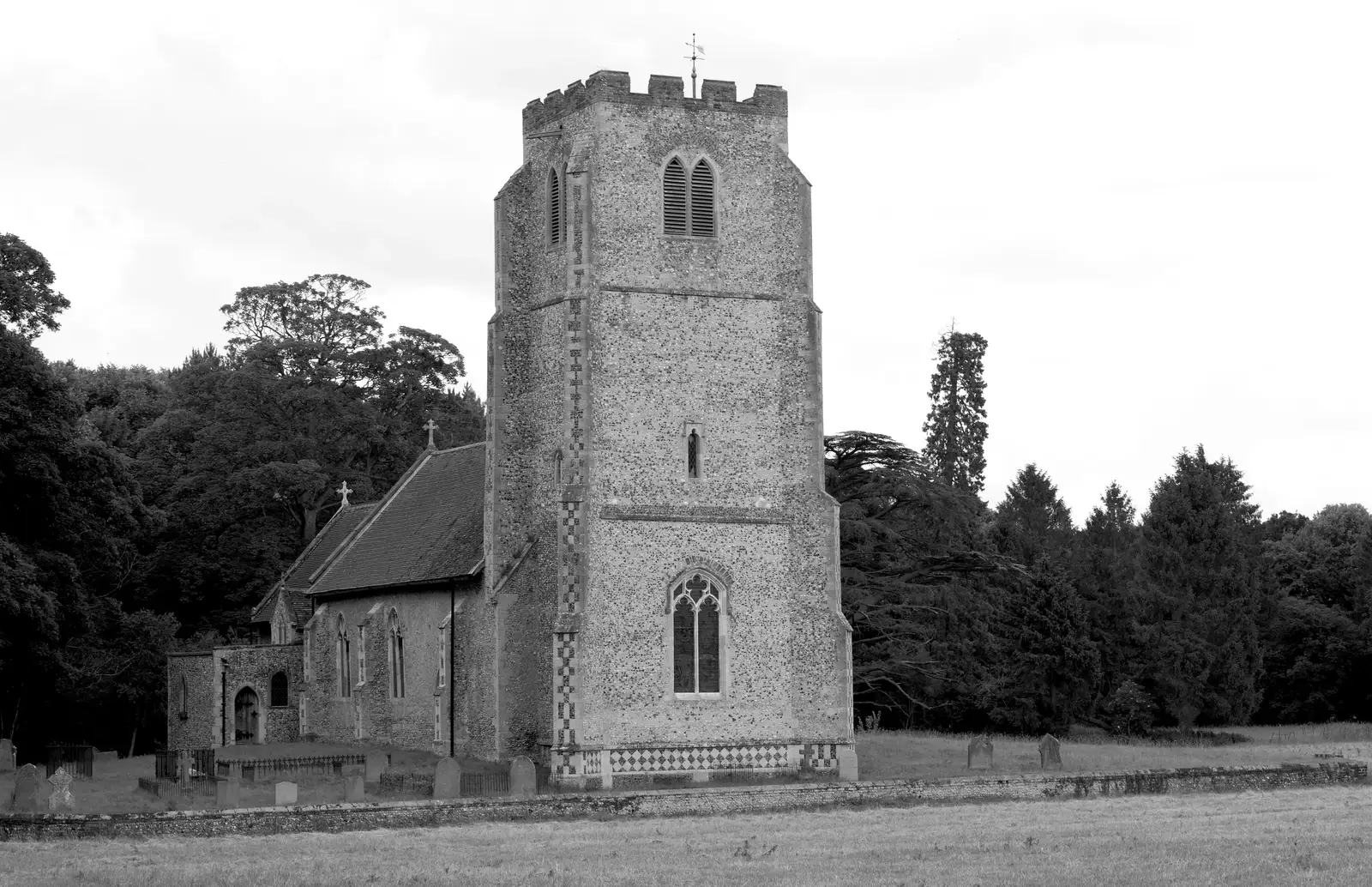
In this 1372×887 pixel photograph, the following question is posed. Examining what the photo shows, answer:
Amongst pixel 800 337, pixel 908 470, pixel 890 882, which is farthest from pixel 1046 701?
pixel 890 882

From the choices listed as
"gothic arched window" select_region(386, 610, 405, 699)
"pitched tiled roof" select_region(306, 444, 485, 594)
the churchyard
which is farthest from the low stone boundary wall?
"gothic arched window" select_region(386, 610, 405, 699)

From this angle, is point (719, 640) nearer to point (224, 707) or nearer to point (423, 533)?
point (423, 533)

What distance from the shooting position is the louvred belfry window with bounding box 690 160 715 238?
4050cm

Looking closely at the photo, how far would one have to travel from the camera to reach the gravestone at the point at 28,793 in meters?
33.6

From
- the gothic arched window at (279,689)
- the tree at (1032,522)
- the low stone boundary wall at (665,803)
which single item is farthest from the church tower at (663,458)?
the tree at (1032,522)

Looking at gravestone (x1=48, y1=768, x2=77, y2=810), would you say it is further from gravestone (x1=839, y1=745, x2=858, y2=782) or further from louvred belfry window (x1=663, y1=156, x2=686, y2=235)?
louvred belfry window (x1=663, y1=156, x2=686, y2=235)

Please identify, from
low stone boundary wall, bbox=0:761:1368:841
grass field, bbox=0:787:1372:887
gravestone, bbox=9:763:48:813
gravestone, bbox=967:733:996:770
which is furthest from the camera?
gravestone, bbox=967:733:996:770

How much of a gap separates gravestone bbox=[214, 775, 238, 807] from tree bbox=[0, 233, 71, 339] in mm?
13459

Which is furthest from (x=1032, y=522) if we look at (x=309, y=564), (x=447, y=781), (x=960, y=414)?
(x=447, y=781)

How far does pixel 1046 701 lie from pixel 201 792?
34.1 m

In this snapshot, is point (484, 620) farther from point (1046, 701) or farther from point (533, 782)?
point (1046, 701)

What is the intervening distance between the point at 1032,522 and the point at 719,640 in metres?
47.2

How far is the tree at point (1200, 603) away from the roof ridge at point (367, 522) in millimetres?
27709

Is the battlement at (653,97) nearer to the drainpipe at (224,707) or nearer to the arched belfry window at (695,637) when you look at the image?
the arched belfry window at (695,637)
